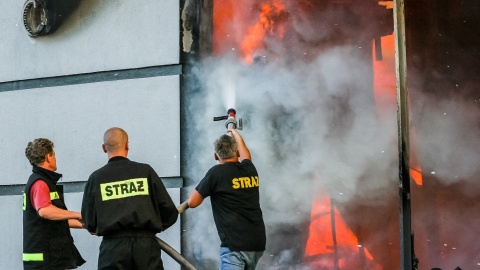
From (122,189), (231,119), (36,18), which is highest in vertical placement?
(36,18)

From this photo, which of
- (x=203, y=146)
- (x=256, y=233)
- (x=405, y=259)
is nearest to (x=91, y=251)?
(x=203, y=146)

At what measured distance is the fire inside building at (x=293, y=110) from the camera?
254 inches

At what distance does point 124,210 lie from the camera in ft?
18.1

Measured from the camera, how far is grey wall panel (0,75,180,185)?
735 centimetres

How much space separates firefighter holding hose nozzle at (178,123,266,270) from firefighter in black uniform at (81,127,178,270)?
0.63 m

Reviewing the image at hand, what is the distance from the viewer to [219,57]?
23.8ft

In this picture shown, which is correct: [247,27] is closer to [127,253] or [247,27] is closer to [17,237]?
[127,253]

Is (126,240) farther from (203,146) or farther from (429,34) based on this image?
(429,34)

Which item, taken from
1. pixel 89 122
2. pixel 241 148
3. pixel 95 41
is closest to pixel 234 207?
pixel 241 148

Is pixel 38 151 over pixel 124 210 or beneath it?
over

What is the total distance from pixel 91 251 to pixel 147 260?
228 centimetres

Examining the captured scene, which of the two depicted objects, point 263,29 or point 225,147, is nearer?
point 225,147

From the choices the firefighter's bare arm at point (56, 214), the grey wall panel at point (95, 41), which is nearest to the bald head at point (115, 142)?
the firefighter's bare arm at point (56, 214)

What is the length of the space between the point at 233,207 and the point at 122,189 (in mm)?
1034
